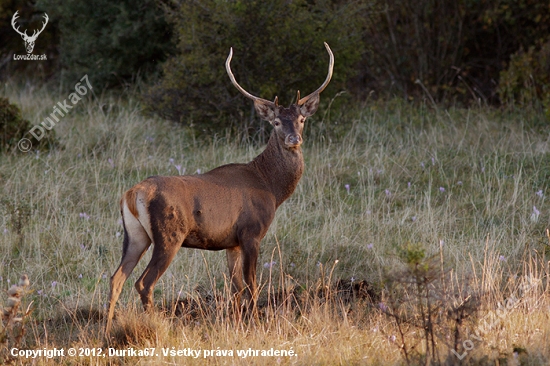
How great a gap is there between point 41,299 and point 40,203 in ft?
7.26

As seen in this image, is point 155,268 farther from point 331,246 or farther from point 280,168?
point 331,246

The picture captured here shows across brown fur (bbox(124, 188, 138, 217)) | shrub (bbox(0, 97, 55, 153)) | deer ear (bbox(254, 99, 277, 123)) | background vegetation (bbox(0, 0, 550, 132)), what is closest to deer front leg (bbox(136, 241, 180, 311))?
brown fur (bbox(124, 188, 138, 217))

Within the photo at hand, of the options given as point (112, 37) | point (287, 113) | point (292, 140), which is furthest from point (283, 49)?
point (292, 140)

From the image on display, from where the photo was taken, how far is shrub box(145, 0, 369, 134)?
10.9 meters

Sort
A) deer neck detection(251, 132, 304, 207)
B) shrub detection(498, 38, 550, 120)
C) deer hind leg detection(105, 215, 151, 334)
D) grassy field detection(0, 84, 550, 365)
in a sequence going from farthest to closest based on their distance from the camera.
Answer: shrub detection(498, 38, 550, 120), deer neck detection(251, 132, 304, 207), deer hind leg detection(105, 215, 151, 334), grassy field detection(0, 84, 550, 365)

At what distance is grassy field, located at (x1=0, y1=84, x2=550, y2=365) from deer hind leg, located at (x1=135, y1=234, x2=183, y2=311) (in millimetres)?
135

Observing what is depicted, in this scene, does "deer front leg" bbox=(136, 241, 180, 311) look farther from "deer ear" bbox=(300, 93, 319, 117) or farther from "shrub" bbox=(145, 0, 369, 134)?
"shrub" bbox=(145, 0, 369, 134)

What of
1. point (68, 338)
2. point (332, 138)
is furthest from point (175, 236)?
point (332, 138)

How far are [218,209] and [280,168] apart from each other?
3.14 ft

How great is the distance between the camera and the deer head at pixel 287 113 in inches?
266

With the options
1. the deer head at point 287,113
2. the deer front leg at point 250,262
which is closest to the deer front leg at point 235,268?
the deer front leg at point 250,262

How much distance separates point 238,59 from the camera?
11102 millimetres

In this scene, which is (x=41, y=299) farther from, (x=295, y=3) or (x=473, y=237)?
(x=295, y=3)

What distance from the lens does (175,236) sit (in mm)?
5770
